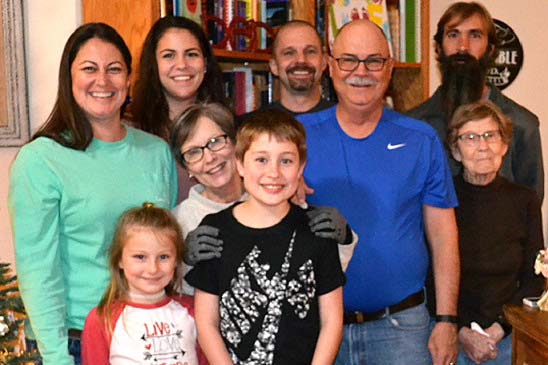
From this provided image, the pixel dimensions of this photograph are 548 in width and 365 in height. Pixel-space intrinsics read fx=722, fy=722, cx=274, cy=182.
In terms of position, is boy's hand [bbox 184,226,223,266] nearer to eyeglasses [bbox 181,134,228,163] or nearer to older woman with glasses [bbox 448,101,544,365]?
eyeglasses [bbox 181,134,228,163]

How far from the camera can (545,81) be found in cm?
422

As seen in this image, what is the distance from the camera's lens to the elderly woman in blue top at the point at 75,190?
6.27 feet

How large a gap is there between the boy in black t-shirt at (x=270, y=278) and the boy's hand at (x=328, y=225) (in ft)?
0.07

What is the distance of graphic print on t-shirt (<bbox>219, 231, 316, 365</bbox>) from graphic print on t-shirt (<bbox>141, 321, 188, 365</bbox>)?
174mm

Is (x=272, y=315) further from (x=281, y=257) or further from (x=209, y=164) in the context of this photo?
Result: (x=209, y=164)

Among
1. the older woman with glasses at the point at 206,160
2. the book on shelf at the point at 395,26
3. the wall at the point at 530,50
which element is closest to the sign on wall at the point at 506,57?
the wall at the point at 530,50

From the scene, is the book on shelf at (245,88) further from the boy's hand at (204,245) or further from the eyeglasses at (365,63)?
the boy's hand at (204,245)

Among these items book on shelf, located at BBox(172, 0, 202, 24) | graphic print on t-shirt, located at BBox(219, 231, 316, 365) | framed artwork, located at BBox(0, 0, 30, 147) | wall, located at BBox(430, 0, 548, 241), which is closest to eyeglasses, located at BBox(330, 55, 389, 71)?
graphic print on t-shirt, located at BBox(219, 231, 316, 365)

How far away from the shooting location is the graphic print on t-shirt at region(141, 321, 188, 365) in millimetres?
1961

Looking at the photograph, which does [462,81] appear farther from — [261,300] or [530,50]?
[261,300]

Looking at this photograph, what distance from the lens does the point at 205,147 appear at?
7.02ft

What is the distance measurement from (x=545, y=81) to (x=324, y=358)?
2.95 meters

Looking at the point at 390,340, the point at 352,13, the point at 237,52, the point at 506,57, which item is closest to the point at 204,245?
the point at 390,340

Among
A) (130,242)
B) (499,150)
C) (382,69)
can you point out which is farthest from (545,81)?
(130,242)
